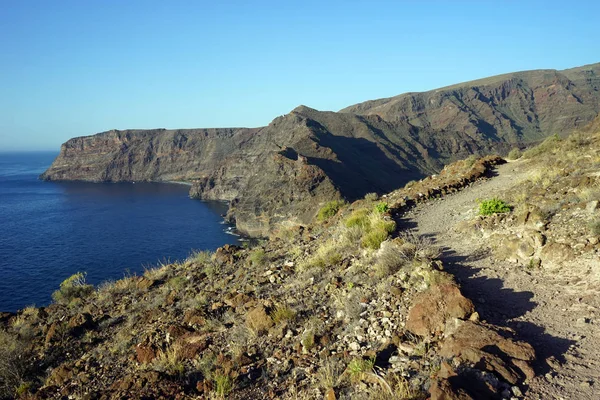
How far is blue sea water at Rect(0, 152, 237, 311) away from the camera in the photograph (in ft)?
143

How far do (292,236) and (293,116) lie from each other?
112 m

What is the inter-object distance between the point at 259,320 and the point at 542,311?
449 cm

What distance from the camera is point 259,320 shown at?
6.82 metres

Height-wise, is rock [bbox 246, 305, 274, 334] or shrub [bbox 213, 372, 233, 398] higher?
rock [bbox 246, 305, 274, 334]

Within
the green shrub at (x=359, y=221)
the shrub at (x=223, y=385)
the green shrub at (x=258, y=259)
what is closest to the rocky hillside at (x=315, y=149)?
the green shrub at (x=359, y=221)

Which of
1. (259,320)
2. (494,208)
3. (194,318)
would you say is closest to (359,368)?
(259,320)

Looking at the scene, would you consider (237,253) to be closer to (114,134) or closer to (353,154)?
(353,154)

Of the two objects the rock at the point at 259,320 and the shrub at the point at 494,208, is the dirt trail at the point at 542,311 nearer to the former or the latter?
the shrub at the point at 494,208

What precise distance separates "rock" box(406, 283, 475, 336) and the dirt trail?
442mm

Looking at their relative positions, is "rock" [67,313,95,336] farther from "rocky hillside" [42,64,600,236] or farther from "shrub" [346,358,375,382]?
"rocky hillside" [42,64,600,236]

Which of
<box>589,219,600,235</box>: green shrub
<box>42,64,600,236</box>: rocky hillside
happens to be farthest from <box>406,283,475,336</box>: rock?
<box>42,64,600,236</box>: rocky hillside

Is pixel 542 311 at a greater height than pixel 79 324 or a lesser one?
greater

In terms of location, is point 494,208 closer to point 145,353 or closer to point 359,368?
point 359,368

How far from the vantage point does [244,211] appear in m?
72.7
